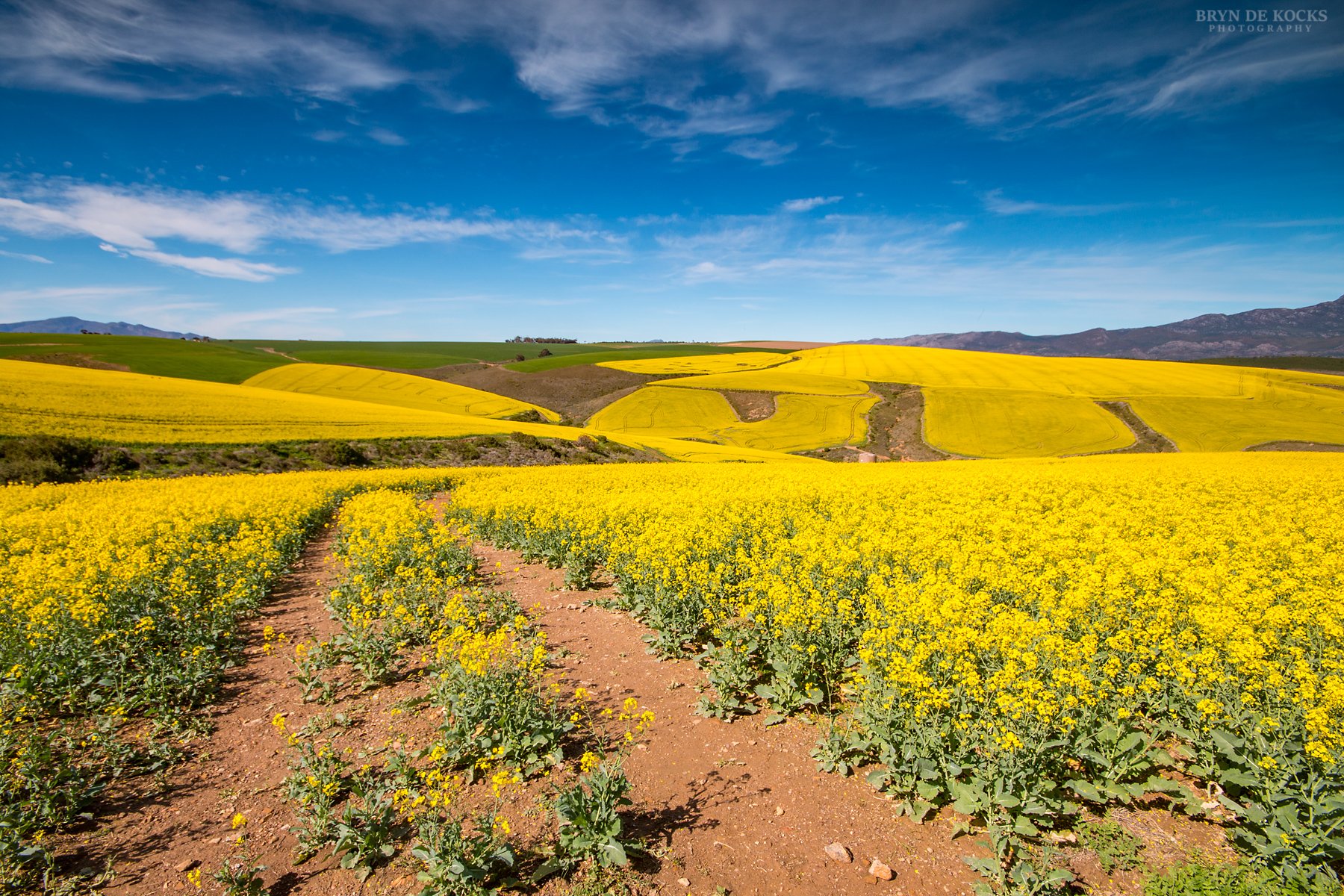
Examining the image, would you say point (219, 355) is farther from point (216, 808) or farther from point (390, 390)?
point (216, 808)

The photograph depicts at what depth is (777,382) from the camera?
79.8 m

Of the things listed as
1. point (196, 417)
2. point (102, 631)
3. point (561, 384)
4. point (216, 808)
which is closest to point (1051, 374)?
point (561, 384)

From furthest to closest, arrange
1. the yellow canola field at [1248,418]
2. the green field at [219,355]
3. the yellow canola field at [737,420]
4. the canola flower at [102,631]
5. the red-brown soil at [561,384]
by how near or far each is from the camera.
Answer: the red-brown soil at [561,384]
the green field at [219,355]
the yellow canola field at [737,420]
the yellow canola field at [1248,418]
the canola flower at [102,631]

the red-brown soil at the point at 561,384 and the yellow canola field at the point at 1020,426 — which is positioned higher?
the red-brown soil at the point at 561,384

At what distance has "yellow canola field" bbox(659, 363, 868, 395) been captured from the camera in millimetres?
75625

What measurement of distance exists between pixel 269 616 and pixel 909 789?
11.2 metres

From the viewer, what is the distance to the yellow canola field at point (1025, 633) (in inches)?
192

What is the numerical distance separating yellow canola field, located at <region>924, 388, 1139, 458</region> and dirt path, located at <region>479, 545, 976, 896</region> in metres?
53.4

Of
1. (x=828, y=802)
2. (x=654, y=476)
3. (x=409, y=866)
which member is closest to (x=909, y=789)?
(x=828, y=802)

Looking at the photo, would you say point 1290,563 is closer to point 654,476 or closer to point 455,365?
point 654,476

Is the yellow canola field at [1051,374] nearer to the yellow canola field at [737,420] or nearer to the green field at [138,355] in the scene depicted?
the yellow canola field at [737,420]

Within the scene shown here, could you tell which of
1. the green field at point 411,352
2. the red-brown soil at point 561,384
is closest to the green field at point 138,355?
the green field at point 411,352

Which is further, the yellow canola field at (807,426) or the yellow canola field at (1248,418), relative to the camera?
the yellow canola field at (807,426)

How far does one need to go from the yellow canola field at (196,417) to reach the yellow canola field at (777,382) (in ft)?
101
